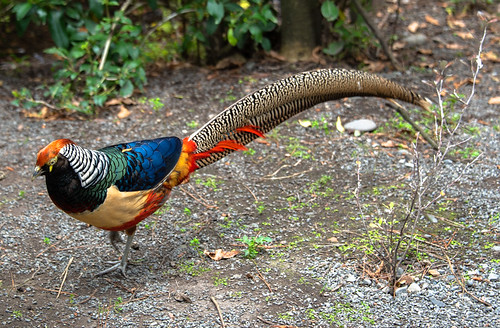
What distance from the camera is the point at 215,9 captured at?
518cm

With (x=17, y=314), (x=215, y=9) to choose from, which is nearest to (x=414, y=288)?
(x=17, y=314)

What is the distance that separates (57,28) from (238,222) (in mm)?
2867

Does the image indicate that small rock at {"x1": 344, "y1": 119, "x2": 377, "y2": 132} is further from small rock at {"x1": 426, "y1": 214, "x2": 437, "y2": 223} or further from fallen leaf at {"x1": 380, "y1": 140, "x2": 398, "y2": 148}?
small rock at {"x1": 426, "y1": 214, "x2": 437, "y2": 223}

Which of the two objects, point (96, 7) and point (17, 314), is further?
point (96, 7)

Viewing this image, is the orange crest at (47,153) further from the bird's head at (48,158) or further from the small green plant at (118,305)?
the small green plant at (118,305)

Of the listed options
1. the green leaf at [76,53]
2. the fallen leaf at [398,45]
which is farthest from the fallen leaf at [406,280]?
the fallen leaf at [398,45]

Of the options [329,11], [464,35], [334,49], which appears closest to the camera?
[329,11]

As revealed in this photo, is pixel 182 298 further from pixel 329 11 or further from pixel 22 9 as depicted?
pixel 22 9

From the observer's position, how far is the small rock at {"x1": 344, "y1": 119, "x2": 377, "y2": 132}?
4.79 metres

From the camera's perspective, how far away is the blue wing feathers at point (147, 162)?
303 cm

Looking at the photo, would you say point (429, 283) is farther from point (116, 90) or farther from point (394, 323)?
point (116, 90)

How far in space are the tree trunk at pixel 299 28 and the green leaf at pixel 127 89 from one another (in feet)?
5.48

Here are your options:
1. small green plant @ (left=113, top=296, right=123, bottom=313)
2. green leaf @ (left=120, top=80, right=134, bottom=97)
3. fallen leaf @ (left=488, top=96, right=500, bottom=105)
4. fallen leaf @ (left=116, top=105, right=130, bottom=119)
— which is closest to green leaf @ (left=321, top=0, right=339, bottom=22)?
fallen leaf @ (left=488, top=96, right=500, bottom=105)

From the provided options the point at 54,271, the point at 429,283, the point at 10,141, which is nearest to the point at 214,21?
the point at 10,141
